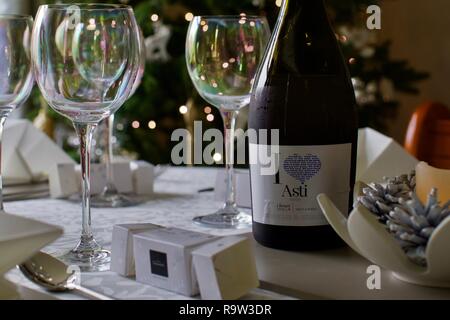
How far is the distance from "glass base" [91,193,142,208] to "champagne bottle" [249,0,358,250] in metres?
0.36

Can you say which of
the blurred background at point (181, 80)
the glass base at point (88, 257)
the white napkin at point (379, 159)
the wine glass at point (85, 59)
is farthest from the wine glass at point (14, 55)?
the blurred background at point (181, 80)

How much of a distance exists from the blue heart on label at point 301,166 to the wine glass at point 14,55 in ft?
0.94

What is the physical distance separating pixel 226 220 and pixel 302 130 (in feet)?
0.77

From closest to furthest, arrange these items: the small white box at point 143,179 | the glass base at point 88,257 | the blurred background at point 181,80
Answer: the glass base at point 88,257, the small white box at point 143,179, the blurred background at point 181,80

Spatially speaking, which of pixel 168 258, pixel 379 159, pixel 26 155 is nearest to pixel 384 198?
pixel 168 258

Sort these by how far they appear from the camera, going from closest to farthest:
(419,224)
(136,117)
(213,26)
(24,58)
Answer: (419,224), (24,58), (213,26), (136,117)

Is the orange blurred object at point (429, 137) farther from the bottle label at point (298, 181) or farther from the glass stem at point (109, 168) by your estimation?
the bottle label at point (298, 181)

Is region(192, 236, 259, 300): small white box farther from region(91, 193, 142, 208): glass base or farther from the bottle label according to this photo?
region(91, 193, 142, 208): glass base

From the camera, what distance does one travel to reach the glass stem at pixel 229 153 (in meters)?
1.00

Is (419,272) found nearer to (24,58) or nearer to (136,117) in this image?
(24,58)

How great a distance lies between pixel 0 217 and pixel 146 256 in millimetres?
133

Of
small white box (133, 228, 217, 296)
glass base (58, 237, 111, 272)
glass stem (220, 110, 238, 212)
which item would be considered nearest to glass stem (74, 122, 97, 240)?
glass base (58, 237, 111, 272)

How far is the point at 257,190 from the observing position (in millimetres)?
769
